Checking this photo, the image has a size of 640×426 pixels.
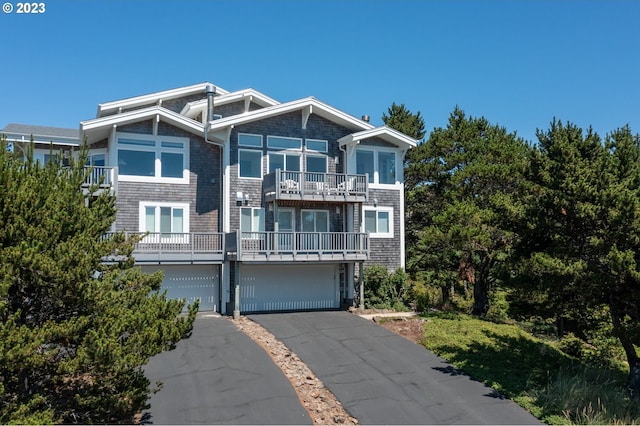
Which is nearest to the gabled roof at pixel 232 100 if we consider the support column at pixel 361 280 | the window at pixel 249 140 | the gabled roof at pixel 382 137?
the window at pixel 249 140

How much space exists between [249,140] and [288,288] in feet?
21.2

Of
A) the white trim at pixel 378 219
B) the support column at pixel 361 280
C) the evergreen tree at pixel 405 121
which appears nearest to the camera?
the support column at pixel 361 280

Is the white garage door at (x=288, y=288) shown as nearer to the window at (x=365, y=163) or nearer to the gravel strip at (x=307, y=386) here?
the gravel strip at (x=307, y=386)

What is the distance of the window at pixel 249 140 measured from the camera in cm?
2136

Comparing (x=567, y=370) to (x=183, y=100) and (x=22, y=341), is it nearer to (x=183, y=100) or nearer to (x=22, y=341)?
(x=22, y=341)

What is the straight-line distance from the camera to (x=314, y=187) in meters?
21.2

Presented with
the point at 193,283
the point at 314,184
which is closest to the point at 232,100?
the point at 314,184

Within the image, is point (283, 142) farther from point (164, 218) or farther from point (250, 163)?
point (164, 218)

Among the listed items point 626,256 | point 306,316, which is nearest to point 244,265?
point 306,316

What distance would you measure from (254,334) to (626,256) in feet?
36.8

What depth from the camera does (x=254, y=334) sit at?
1723 centimetres

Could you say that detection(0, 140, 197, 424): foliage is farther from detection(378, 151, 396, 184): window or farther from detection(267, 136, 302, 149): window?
detection(378, 151, 396, 184): window

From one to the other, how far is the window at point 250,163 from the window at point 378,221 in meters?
5.05

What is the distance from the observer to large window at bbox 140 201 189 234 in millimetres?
20203
